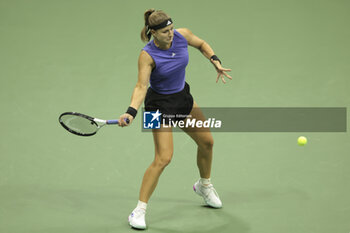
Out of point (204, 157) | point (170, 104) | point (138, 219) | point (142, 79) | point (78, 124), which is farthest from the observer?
point (204, 157)

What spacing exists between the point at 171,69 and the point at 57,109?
2673mm

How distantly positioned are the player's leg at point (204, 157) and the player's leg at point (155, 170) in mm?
309

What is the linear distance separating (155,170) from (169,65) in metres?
0.87

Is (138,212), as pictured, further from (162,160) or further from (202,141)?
(202,141)

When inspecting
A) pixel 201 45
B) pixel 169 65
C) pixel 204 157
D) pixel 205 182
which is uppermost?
pixel 201 45

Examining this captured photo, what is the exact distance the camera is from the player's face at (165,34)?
184 inches

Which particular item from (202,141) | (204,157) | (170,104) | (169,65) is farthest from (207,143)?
(169,65)

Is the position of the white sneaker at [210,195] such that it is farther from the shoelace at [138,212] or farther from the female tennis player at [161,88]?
the shoelace at [138,212]

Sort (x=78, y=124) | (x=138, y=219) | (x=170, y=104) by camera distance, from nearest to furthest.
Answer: (x=138, y=219), (x=170, y=104), (x=78, y=124)

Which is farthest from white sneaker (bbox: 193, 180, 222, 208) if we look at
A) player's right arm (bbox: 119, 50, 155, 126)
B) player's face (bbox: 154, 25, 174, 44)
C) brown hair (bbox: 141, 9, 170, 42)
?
brown hair (bbox: 141, 9, 170, 42)

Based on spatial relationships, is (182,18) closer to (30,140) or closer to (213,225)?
(30,140)

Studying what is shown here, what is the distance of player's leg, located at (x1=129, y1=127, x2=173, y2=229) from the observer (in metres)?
4.77

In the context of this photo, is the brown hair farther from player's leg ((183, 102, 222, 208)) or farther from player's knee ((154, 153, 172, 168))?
player's knee ((154, 153, 172, 168))

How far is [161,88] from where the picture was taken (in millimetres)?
4898
